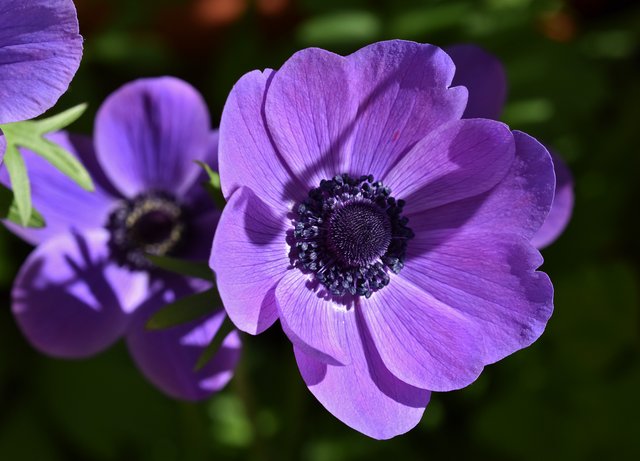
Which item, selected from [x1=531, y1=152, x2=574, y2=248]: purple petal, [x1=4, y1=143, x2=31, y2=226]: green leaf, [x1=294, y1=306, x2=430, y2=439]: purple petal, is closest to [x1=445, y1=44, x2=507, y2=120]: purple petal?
[x1=531, y1=152, x2=574, y2=248]: purple petal

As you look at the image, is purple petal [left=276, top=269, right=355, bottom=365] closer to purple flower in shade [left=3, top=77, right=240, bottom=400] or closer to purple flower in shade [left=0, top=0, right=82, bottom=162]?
purple flower in shade [left=3, top=77, right=240, bottom=400]

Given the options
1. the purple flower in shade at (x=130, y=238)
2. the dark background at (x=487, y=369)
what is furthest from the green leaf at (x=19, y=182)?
the dark background at (x=487, y=369)

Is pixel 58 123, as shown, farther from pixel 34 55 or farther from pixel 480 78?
pixel 480 78

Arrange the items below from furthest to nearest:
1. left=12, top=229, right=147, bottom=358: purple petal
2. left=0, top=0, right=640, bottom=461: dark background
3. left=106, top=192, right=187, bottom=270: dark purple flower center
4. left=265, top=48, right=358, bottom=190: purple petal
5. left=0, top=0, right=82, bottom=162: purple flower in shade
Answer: left=0, top=0, right=640, bottom=461: dark background, left=106, top=192, right=187, bottom=270: dark purple flower center, left=12, top=229, right=147, bottom=358: purple petal, left=265, top=48, right=358, bottom=190: purple petal, left=0, top=0, right=82, bottom=162: purple flower in shade

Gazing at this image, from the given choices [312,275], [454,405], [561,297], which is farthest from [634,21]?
[312,275]

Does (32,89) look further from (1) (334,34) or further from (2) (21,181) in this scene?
(1) (334,34)

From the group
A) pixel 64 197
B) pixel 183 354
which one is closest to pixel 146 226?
pixel 64 197
